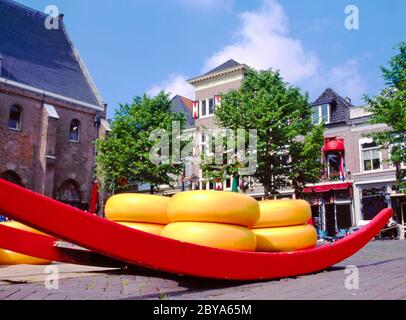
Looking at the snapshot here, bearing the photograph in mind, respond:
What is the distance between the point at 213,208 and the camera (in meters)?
4.48

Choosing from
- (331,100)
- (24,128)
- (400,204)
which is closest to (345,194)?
(400,204)

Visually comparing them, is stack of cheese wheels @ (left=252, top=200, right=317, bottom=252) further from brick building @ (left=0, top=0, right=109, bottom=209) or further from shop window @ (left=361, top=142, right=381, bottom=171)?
shop window @ (left=361, top=142, right=381, bottom=171)

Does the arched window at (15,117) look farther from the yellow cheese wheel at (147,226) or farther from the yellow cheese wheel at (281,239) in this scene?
the yellow cheese wheel at (281,239)

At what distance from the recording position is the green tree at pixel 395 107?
17.9 metres

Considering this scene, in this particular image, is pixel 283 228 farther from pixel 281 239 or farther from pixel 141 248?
pixel 141 248

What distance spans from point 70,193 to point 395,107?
760 inches

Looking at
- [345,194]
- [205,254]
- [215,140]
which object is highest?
[215,140]

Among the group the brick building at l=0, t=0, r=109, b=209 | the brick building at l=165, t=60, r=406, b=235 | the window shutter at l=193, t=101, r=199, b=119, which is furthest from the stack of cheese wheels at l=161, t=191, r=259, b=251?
the window shutter at l=193, t=101, r=199, b=119

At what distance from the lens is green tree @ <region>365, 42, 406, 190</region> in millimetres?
17906

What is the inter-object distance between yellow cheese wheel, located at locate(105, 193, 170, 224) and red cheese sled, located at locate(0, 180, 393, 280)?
49.6 inches

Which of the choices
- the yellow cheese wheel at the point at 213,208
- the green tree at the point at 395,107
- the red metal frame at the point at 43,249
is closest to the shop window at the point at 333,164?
the green tree at the point at 395,107
